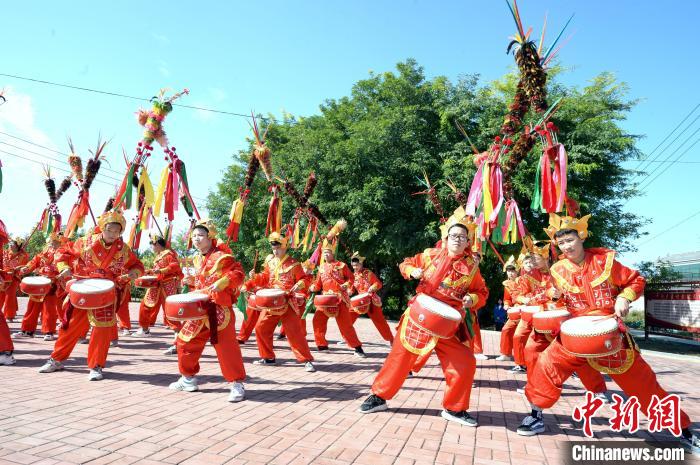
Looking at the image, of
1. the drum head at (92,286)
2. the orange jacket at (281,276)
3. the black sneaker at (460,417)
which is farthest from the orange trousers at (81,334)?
the black sneaker at (460,417)

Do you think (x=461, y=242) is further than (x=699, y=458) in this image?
Yes

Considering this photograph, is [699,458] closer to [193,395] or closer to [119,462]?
[119,462]

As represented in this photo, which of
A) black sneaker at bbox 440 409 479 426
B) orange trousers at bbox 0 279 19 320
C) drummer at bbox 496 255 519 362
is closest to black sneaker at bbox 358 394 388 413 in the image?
black sneaker at bbox 440 409 479 426

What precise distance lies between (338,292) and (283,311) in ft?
6.06

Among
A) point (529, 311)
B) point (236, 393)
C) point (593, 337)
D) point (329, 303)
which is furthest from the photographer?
point (329, 303)

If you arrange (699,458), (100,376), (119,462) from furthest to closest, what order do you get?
1. (100,376)
2. (699,458)
3. (119,462)

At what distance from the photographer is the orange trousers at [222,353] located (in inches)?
189

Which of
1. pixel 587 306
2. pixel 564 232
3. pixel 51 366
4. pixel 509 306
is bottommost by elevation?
pixel 51 366

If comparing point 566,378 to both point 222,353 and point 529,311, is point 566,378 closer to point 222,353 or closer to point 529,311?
point 529,311

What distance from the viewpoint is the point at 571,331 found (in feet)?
11.9

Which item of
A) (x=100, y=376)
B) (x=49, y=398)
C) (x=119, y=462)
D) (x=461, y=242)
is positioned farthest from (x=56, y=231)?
(x=461, y=242)

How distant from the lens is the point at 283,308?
6512 mm

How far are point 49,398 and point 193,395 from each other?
53.2 inches

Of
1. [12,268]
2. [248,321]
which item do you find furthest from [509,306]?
[12,268]
